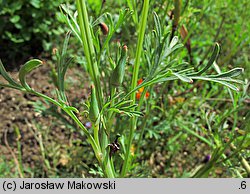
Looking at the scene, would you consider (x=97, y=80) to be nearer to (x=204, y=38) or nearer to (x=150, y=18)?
(x=150, y=18)

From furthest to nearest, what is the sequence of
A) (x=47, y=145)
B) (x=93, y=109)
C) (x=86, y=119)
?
(x=47, y=145)
(x=86, y=119)
(x=93, y=109)

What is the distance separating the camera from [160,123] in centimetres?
137

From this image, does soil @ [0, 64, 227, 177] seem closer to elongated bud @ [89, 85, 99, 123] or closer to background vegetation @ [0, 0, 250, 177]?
background vegetation @ [0, 0, 250, 177]

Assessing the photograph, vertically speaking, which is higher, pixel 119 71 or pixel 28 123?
pixel 119 71

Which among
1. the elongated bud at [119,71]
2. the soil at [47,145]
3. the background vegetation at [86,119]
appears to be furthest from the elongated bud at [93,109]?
the soil at [47,145]

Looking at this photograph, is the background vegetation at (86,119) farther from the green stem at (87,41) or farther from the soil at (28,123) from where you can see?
the green stem at (87,41)

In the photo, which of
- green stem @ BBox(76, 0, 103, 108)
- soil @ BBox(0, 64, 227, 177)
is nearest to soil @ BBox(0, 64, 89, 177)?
soil @ BBox(0, 64, 227, 177)

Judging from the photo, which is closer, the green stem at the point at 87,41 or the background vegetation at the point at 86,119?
the green stem at the point at 87,41

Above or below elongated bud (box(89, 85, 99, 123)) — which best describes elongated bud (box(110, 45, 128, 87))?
above

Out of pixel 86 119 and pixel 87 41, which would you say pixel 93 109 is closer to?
pixel 87 41

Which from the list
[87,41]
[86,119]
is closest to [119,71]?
[87,41]

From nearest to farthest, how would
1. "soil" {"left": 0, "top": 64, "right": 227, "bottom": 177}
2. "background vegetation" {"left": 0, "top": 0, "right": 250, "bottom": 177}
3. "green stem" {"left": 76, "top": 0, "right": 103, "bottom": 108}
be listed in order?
"green stem" {"left": 76, "top": 0, "right": 103, "bottom": 108}
"background vegetation" {"left": 0, "top": 0, "right": 250, "bottom": 177}
"soil" {"left": 0, "top": 64, "right": 227, "bottom": 177}
